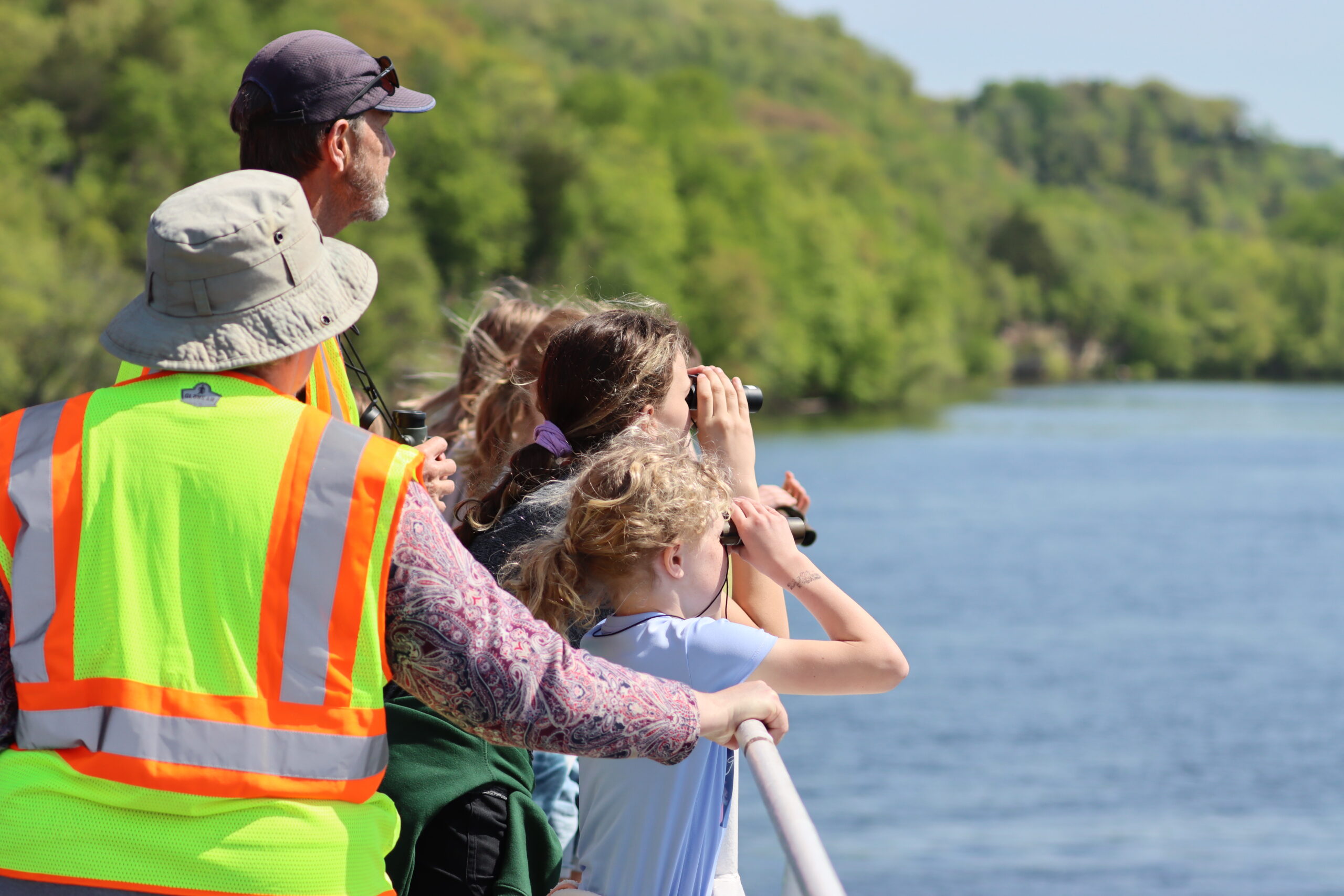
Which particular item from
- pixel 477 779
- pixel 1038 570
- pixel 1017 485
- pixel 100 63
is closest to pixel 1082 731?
pixel 1038 570

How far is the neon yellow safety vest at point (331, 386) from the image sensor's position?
225 centimetres

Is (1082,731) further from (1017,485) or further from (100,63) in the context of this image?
(100,63)

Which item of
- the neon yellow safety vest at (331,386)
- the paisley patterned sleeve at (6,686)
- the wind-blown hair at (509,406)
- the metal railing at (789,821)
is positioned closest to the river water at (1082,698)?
the wind-blown hair at (509,406)

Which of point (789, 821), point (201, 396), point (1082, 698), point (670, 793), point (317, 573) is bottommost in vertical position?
point (1082, 698)

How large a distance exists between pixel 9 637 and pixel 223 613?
0.25m

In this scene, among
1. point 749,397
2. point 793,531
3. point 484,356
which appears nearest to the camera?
point 793,531

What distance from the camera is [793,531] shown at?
2309 mm

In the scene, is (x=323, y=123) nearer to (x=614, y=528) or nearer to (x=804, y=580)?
(x=614, y=528)

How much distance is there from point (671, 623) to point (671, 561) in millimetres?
108

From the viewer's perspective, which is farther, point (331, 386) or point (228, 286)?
point (331, 386)

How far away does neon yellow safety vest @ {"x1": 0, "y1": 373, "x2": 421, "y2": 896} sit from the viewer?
4.97ft

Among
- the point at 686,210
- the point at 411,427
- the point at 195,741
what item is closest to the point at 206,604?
the point at 195,741

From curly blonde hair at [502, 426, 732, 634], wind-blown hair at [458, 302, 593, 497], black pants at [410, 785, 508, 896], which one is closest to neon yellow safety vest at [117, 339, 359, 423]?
curly blonde hair at [502, 426, 732, 634]

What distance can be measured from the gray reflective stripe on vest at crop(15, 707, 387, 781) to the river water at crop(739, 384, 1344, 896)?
12.1 meters
